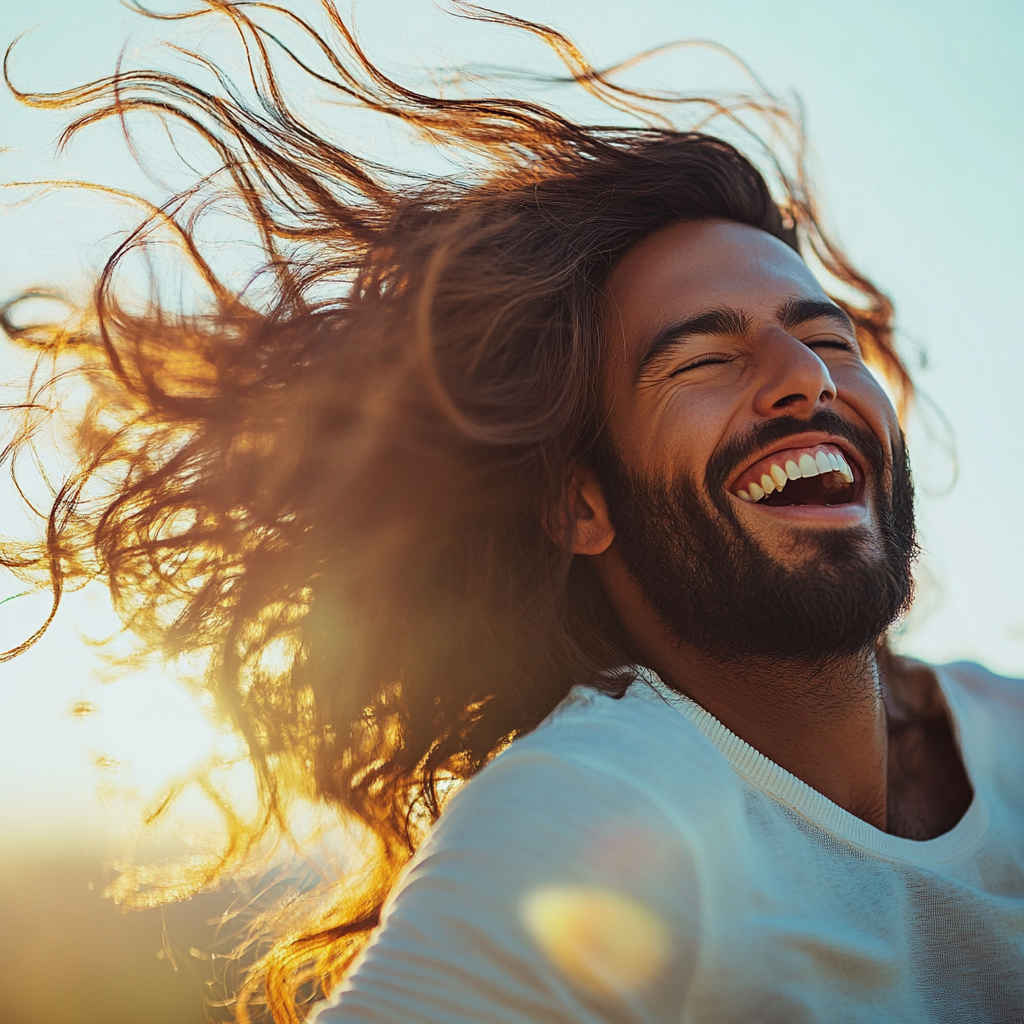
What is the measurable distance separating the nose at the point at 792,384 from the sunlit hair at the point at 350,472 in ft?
1.85

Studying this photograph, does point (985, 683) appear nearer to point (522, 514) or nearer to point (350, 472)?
point (522, 514)

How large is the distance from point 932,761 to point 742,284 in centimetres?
167

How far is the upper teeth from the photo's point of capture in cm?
236

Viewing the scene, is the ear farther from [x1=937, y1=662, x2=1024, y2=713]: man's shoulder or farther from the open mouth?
[x1=937, y1=662, x2=1024, y2=713]: man's shoulder

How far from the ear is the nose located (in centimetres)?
56

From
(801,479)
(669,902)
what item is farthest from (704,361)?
(669,902)

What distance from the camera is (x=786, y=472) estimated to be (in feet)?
7.77

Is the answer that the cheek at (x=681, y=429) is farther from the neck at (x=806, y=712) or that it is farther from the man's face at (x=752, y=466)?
the neck at (x=806, y=712)

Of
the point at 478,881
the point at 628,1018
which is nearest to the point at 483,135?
the point at 478,881

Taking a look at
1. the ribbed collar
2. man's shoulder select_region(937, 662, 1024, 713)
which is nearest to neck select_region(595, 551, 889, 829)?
the ribbed collar

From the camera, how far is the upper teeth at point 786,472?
2359 millimetres

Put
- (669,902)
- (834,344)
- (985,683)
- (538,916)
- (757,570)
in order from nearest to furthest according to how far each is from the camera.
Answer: (538,916) < (669,902) < (757,570) < (834,344) < (985,683)

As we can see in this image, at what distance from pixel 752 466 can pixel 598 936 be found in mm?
1339

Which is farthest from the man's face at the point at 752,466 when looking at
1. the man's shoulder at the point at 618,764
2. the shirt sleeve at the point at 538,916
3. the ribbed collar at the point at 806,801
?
the shirt sleeve at the point at 538,916
